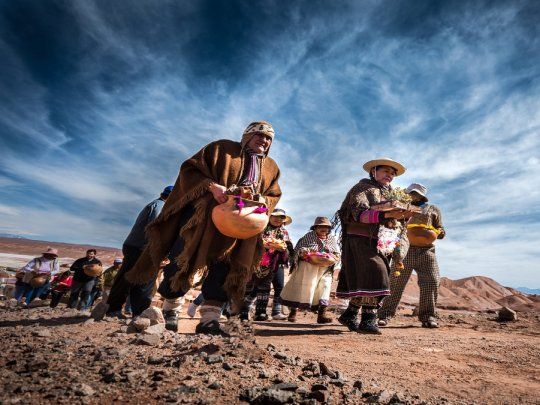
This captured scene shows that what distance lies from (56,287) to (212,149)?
321 inches

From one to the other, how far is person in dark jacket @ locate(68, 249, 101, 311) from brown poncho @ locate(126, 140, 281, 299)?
17.3ft

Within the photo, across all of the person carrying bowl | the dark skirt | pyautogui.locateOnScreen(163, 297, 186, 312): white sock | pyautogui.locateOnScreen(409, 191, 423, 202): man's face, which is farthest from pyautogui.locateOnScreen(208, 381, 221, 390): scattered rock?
pyautogui.locateOnScreen(409, 191, 423, 202): man's face

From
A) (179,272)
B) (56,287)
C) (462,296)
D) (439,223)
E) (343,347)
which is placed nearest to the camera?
(179,272)

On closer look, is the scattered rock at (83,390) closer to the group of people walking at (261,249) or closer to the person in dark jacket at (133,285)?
the group of people walking at (261,249)

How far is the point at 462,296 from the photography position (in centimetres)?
1558

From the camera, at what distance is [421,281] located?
5656 mm

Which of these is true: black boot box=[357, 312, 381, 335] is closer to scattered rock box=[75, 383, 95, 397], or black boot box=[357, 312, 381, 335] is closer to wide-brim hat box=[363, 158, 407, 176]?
wide-brim hat box=[363, 158, 407, 176]

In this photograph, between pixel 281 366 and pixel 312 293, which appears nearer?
pixel 281 366

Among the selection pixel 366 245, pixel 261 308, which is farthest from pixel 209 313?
pixel 261 308

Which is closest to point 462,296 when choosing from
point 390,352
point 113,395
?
point 390,352

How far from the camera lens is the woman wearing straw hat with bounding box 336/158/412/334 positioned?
13.5 feet

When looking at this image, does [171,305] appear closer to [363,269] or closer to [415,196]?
[363,269]

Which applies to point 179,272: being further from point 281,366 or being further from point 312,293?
point 312,293

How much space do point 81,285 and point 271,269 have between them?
4.50m
